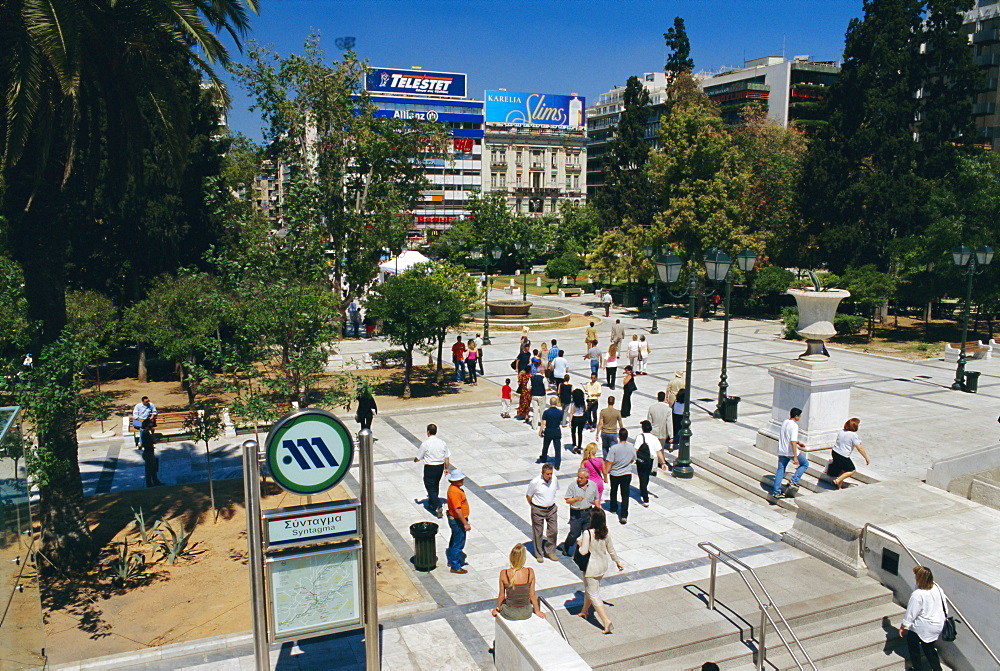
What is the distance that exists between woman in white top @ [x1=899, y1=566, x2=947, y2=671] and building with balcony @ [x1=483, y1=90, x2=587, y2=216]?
4205 inches

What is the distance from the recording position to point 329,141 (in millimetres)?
28906

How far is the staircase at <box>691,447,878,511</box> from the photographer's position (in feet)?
46.2

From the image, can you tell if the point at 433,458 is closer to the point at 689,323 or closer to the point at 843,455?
the point at 689,323

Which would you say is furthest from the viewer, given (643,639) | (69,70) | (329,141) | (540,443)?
(329,141)

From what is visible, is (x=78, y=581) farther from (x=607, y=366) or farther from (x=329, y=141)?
(x=329, y=141)

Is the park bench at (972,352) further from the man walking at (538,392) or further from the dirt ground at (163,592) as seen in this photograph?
the dirt ground at (163,592)

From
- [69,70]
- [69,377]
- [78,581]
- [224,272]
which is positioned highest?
[69,70]

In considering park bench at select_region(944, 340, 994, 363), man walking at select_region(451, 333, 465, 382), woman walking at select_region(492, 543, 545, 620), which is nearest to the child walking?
man walking at select_region(451, 333, 465, 382)

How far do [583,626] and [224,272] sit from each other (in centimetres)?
955

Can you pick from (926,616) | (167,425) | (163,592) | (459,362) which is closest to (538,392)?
(459,362)

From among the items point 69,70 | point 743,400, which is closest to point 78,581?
point 69,70

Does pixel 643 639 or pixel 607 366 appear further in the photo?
pixel 607 366

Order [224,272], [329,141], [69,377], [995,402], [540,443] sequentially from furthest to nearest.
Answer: [329,141] → [995,402] → [540,443] → [224,272] → [69,377]

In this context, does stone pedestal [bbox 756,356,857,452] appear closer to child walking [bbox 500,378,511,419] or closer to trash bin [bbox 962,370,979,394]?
child walking [bbox 500,378,511,419]
